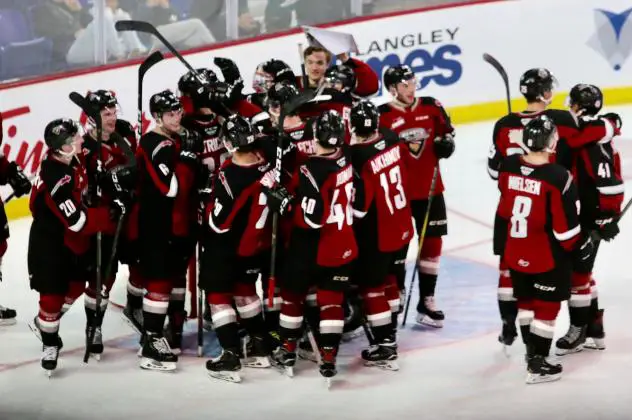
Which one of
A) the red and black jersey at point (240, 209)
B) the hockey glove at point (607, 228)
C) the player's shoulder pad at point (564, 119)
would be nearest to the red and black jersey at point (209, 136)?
the red and black jersey at point (240, 209)

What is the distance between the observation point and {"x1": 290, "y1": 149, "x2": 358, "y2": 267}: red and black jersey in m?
5.24

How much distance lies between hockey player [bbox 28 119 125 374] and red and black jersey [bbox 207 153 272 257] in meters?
0.50

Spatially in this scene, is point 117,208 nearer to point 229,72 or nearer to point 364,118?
point 229,72

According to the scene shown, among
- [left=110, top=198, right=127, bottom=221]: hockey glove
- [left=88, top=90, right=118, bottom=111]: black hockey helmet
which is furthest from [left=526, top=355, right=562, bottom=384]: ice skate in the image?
[left=88, top=90, right=118, bottom=111]: black hockey helmet

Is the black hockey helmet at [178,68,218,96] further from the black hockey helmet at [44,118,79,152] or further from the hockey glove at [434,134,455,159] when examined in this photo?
the hockey glove at [434,134,455,159]

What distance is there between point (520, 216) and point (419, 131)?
99cm

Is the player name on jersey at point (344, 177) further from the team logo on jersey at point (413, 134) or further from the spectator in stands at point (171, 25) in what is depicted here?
the spectator in stands at point (171, 25)

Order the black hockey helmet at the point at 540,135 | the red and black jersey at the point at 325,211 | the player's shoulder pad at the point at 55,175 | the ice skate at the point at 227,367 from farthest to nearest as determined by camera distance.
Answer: the ice skate at the point at 227,367
the player's shoulder pad at the point at 55,175
the red and black jersey at the point at 325,211
the black hockey helmet at the point at 540,135

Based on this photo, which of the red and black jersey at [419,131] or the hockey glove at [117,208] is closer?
the hockey glove at [117,208]

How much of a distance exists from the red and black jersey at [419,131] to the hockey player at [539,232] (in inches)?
32.7

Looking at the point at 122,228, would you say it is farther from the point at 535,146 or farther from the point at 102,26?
the point at 102,26

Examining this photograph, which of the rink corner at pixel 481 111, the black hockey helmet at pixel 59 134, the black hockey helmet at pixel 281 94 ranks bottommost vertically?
the rink corner at pixel 481 111

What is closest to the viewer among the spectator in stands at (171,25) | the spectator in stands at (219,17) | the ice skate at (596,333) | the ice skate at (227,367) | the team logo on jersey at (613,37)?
the ice skate at (227,367)

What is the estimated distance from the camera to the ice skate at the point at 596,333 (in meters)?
5.87
